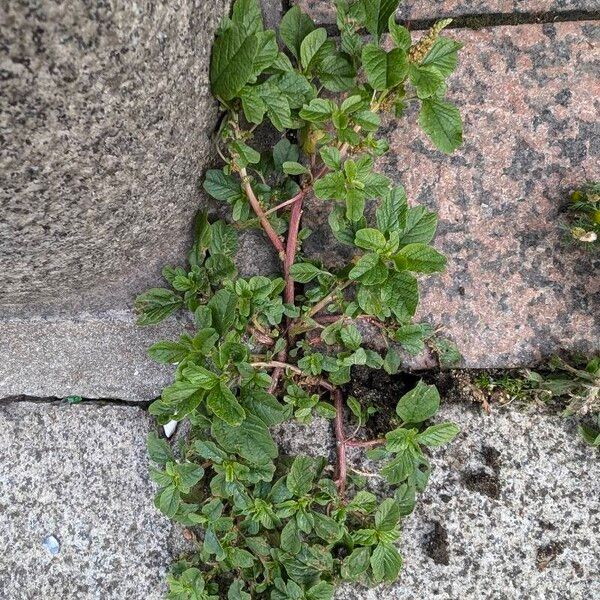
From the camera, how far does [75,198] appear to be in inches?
53.1

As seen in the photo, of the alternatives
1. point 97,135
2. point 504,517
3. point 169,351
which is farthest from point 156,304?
point 504,517

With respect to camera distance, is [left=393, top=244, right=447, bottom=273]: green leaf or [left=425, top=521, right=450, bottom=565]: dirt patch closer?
[left=393, top=244, right=447, bottom=273]: green leaf

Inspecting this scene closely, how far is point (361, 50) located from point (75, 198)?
2.34 ft

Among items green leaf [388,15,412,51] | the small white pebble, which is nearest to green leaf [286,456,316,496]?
the small white pebble

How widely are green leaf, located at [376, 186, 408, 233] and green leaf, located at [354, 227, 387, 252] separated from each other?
0.14 ft

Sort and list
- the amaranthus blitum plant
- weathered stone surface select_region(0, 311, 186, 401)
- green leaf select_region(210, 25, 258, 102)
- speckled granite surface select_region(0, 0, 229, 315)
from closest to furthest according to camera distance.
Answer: speckled granite surface select_region(0, 0, 229, 315) < green leaf select_region(210, 25, 258, 102) < the amaranthus blitum plant < weathered stone surface select_region(0, 311, 186, 401)

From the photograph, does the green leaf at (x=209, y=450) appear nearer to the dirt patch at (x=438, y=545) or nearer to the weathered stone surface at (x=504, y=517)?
the weathered stone surface at (x=504, y=517)

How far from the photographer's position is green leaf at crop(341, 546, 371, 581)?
1.62 meters

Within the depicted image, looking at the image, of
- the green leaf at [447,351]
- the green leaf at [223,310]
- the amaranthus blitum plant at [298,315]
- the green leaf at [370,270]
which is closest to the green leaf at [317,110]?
the amaranthus blitum plant at [298,315]

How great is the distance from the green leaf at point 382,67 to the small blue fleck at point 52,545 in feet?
5.04

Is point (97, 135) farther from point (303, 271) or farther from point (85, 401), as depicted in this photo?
point (85, 401)

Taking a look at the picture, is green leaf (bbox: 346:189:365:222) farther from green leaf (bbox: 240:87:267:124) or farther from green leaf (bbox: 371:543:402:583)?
green leaf (bbox: 371:543:402:583)

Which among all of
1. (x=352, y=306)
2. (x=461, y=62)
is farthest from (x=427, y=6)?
(x=352, y=306)

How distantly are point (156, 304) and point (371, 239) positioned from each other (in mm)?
613
